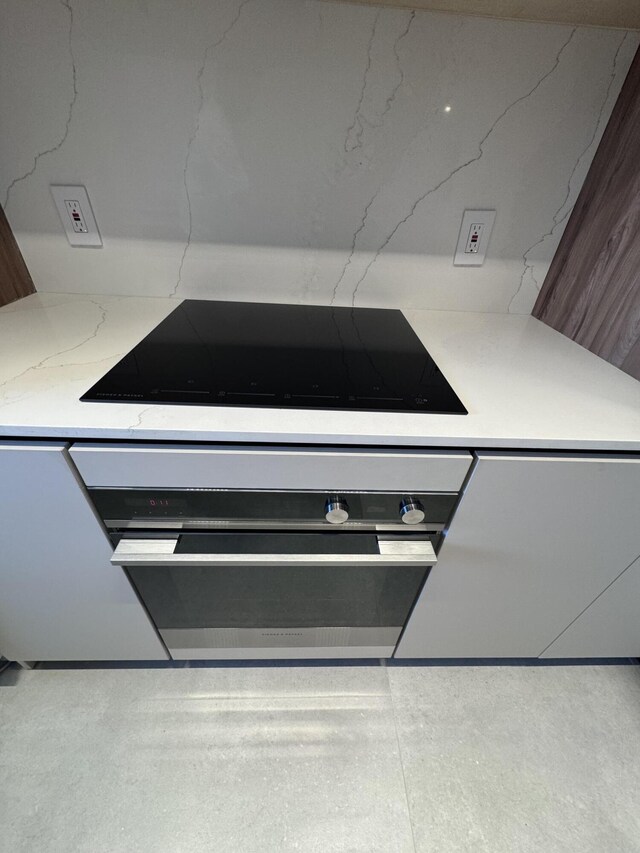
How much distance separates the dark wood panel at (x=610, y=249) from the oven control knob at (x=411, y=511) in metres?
0.62

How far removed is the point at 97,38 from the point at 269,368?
837 mm

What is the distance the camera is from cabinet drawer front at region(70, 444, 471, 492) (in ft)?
1.85

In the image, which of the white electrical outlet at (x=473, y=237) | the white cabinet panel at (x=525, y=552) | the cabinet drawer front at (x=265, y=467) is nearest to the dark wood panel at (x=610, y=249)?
the white electrical outlet at (x=473, y=237)

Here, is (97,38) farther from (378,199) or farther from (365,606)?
(365,606)

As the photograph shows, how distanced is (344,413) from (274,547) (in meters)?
0.31

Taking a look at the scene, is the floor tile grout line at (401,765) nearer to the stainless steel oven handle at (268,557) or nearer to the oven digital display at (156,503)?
the stainless steel oven handle at (268,557)

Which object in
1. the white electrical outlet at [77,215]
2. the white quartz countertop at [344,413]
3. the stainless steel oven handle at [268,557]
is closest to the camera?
the white quartz countertop at [344,413]

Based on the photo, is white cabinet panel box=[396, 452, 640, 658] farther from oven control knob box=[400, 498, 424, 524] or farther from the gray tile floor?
Answer: the gray tile floor

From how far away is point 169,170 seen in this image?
90 cm

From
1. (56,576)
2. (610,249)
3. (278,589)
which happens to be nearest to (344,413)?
(278,589)

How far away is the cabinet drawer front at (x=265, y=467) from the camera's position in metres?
0.56

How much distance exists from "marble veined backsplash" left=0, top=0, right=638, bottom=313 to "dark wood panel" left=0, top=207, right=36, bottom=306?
0.10ft

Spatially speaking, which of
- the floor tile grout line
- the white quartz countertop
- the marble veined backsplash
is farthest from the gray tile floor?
the marble veined backsplash

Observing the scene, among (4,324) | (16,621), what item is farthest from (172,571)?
(4,324)
